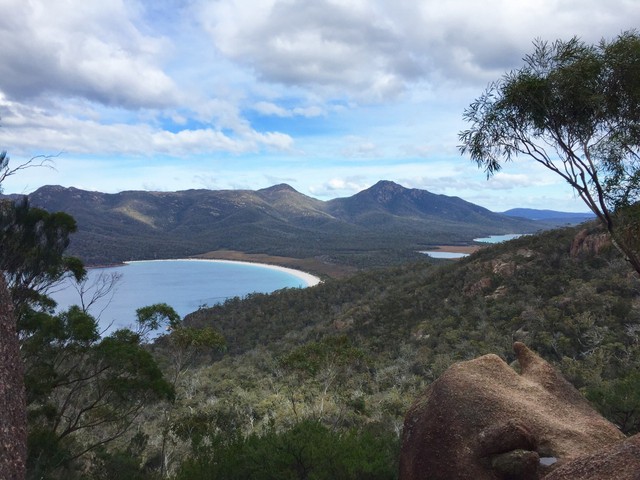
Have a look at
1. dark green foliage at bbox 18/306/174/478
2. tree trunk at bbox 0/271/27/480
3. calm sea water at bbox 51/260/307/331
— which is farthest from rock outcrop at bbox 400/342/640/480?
calm sea water at bbox 51/260/307/331

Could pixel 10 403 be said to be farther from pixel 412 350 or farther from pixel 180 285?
pixel 180 285

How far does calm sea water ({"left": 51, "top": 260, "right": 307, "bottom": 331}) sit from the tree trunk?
85589 millimetres

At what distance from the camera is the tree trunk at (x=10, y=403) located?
6109 millimetres

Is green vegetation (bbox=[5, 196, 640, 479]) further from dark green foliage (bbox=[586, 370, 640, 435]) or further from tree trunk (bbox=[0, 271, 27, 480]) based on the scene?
tree trunk (bbox=[0, 271, 27, 480])

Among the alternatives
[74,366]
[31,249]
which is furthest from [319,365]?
[31,249]

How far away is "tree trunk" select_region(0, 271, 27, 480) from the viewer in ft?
20.0

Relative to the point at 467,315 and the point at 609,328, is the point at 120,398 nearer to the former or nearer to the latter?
the point at 609,328

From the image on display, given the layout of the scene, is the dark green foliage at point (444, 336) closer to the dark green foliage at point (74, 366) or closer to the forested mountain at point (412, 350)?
the forested mountain at point (412, 350)

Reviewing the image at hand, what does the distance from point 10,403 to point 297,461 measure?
5.74 m

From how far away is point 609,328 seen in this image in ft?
85.6

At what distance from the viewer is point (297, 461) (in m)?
9.72

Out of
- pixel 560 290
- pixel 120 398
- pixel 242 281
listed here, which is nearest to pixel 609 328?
pixel 560 290

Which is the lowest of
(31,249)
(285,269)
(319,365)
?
(285,269)

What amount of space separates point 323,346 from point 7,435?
16197 millimetres
